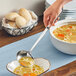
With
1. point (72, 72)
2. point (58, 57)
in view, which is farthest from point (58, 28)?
point (72, 72)

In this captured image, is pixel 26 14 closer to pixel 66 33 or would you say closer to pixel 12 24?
pixel 12 24

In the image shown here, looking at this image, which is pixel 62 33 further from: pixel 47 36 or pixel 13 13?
pixel 13 13

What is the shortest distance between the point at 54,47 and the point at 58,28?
105 millimetres

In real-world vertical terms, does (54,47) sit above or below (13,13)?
below

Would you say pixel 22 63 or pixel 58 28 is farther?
pixel 58 28

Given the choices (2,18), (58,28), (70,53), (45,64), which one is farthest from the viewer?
(2,18)

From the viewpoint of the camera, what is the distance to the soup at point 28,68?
3.33 ft

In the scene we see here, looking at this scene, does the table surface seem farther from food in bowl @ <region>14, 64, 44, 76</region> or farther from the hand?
the hand

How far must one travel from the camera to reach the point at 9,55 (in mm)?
1160

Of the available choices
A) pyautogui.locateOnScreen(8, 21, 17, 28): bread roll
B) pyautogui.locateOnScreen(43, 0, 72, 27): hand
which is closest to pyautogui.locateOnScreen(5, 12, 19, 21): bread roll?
pyautogui.locateOnScreen(8, 21, 17, 28): bread roll

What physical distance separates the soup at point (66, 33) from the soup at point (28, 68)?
21 cm

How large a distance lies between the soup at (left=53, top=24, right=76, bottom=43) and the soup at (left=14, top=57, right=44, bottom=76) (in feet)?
0.67

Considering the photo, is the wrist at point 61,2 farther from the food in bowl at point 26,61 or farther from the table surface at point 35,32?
the food in bowl at point 26,61

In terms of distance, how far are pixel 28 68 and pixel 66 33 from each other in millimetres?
300
